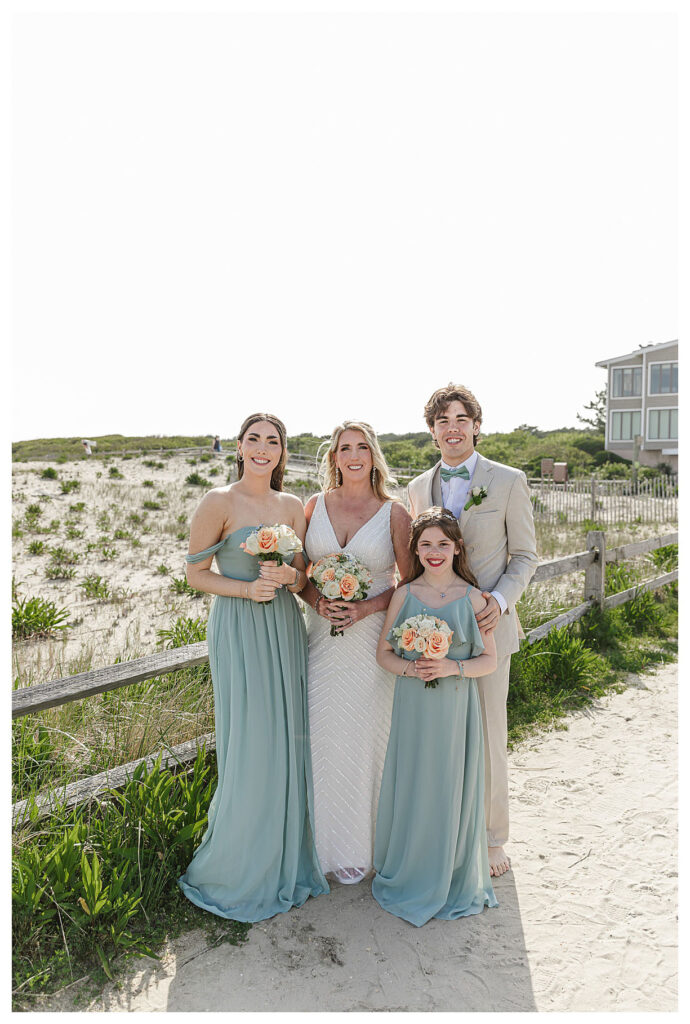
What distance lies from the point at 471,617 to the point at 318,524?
3.53 ft

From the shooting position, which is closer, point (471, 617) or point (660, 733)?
point (471, 617)

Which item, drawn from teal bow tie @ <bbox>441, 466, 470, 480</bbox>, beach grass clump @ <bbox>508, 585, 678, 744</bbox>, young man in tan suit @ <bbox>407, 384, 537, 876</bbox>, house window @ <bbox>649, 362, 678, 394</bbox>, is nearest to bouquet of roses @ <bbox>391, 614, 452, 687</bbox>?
young man in tan suit @ <bbox>407, 384, 537, 876</bbox>

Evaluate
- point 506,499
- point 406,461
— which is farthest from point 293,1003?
point 406,461

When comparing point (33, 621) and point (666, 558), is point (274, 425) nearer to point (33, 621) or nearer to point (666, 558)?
point (33, 621)

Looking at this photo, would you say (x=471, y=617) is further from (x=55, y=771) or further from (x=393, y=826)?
(x=55, y=771)

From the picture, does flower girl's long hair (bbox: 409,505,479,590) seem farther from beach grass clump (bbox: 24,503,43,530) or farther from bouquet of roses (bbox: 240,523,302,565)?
beach grass clump (bbox: 24,503,43,530)

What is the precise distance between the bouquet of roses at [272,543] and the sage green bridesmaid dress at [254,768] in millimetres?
180

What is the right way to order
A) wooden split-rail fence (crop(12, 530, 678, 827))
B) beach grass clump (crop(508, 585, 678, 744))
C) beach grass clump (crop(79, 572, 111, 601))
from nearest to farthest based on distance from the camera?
Answer: 1. wooden split-rail fence (crop(12, 530, 678, 827))
2. beach grass clump (crop(508, 585, 678, 744))
3. beach grass clump (crop(79, 572, 111, 601))

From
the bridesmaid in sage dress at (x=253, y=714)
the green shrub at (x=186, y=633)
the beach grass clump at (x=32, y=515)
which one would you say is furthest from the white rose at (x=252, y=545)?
the beach grass clump at (x=32, y=515)

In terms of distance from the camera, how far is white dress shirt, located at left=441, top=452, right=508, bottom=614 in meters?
4.28

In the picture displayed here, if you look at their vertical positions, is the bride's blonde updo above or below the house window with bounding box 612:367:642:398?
below

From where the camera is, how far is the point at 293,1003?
10.3 feet

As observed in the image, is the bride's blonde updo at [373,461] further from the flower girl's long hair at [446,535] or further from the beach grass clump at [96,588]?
the beach grass clump at [96,588]

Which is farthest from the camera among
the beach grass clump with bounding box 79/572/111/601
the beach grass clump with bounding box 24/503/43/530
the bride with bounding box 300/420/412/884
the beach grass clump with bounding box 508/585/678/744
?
the beach grass clump with bounding box 24/503/43/530
